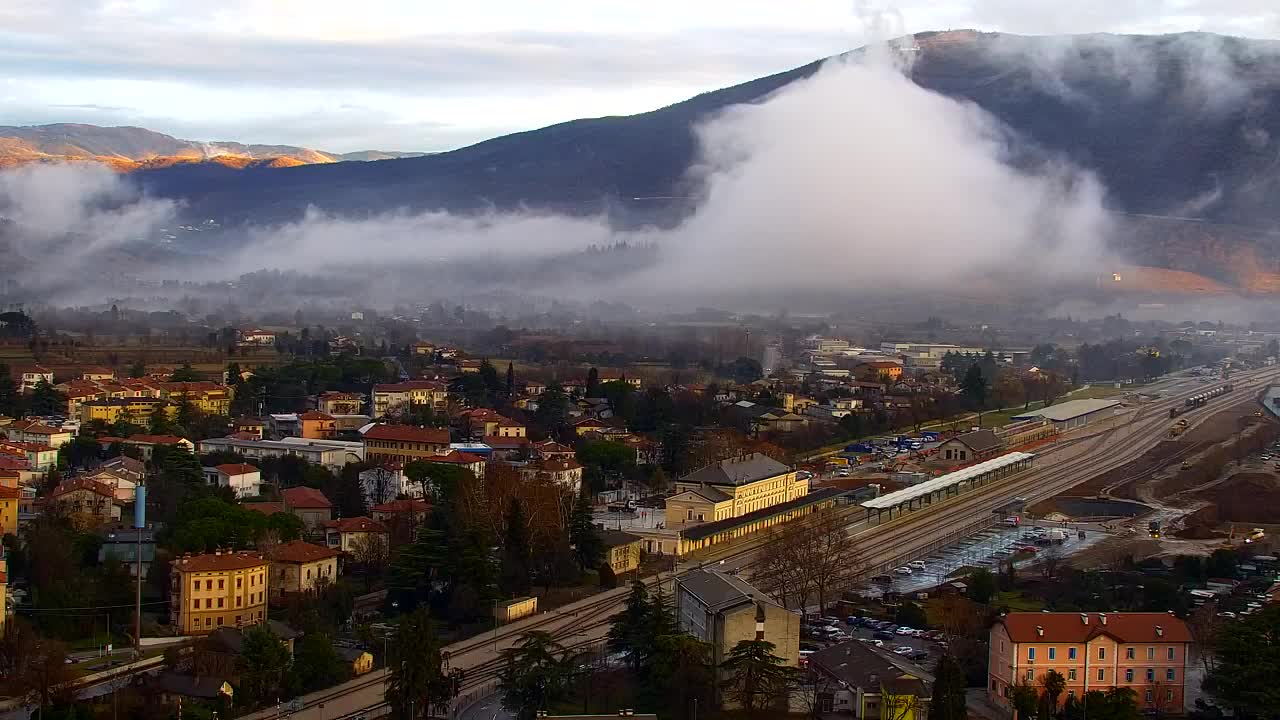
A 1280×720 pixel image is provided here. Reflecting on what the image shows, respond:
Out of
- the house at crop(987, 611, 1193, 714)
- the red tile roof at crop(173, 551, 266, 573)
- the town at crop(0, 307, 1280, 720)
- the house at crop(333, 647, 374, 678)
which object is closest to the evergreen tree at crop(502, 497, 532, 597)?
the town at crop(0, 307, 1280, 720)

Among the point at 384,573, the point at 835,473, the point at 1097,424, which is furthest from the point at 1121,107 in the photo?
the point at 384,573

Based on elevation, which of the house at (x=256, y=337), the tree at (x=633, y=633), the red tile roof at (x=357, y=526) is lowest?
the house at (x=256, y=337)

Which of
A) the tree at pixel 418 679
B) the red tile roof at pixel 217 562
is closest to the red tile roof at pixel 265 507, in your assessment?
the red tile roof at pixel 217 562

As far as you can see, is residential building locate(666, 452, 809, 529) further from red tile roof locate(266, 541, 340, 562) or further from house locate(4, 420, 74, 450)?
house locate(4, 420, 74, 450)

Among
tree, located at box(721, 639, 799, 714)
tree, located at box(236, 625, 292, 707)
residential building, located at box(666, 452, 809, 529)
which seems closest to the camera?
tree, located at box(721, 639, 799, 714)

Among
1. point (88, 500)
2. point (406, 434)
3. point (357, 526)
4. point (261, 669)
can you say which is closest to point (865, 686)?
point (261, 669)

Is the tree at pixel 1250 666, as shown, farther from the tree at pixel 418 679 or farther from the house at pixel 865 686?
the tree at pixel 418 679
